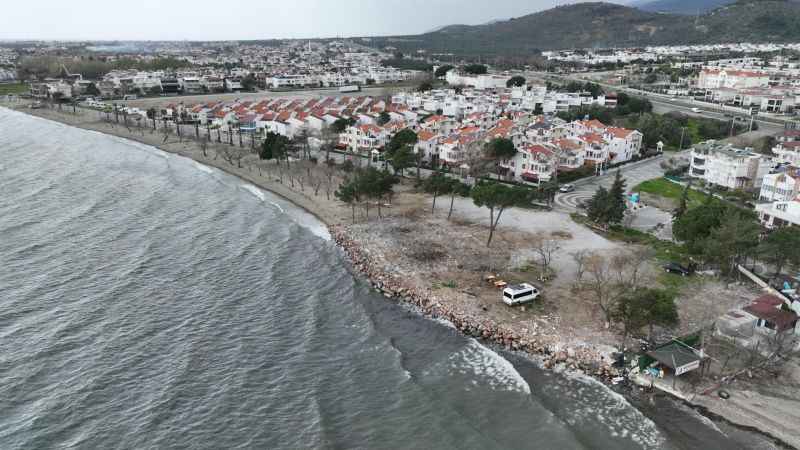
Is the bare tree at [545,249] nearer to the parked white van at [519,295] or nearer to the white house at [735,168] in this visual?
the parked white van at [519,295]

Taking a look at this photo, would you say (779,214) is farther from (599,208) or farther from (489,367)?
(489,367)

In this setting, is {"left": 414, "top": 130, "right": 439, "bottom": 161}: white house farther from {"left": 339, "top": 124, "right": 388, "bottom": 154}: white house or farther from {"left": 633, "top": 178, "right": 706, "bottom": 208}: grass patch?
{"left": 633, "top": 178, "right": 706, "bottom": 208}: grass patch

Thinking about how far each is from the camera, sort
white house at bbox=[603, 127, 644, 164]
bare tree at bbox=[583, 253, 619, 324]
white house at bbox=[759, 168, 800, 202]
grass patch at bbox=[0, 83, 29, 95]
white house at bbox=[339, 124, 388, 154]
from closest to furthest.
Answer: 1. bare tree at bbox=[583, 253, 619, 324]
2. white house at bbox=[759, 168, 800, 202]
3. white house at bbox=[603, 127, 644, 164]
4. white house at bbox=[339, 124, 388, 154]
5. grass patch at bbox=[0, 83, 29, 95]

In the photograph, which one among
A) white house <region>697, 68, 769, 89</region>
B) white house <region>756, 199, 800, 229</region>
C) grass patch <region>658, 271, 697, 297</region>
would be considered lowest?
grass patch <region>658, 271, 697, 297</region>

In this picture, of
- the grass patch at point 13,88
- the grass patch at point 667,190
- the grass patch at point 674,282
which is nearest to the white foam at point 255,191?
the grass patch at point 674,282

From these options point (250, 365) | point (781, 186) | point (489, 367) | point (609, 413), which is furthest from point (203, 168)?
point (781, 186)

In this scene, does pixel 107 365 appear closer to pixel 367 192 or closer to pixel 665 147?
pixel 367 192

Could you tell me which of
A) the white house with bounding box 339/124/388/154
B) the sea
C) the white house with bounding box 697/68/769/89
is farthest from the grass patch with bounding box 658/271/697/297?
the white house with bounding box 697/68/769/89
